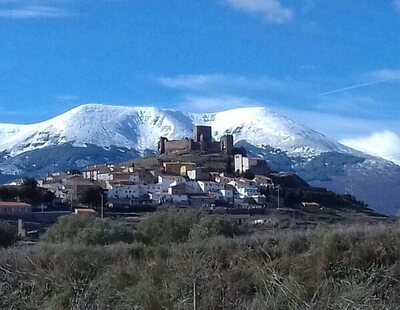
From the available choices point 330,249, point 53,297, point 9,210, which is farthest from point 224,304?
point 9,210

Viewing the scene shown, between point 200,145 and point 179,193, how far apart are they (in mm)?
25928

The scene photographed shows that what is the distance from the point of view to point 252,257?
12.9m

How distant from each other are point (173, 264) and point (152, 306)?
5.47ft

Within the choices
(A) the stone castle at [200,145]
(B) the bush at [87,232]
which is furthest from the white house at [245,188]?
(B) the bush at [87,232]

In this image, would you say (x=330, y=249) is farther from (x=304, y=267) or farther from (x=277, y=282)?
(x=277, y=282)

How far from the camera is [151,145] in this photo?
15575cm

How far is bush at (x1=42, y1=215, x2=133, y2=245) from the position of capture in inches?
714

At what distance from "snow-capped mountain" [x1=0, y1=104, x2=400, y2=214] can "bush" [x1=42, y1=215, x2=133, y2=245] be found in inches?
1298

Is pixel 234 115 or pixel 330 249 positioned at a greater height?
pixel 234 115

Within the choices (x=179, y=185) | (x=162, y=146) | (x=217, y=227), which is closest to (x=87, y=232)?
(x=217, y=227)

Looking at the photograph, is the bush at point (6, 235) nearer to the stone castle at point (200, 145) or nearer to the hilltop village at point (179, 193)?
the hilltop village at point (179, 193)

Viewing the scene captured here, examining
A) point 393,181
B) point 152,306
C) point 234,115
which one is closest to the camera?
point 152,306

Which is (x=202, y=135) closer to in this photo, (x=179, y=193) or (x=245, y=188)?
(x=245, y=188)

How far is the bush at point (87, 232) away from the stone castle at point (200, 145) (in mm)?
41686
